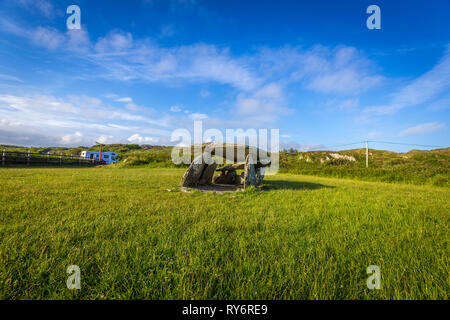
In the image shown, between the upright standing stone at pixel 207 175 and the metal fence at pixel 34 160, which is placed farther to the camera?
the metal fence at pixel 34 160

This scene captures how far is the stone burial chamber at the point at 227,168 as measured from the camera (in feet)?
22.5

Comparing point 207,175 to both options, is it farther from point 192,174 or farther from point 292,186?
point 292,186

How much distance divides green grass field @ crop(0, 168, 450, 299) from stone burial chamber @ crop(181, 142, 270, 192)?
3.28 m

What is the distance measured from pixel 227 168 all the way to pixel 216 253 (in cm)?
639

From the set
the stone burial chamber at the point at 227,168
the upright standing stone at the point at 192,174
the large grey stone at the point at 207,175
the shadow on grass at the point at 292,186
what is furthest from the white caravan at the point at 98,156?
the shadow on grass at the point at 292,186

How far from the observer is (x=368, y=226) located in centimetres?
305

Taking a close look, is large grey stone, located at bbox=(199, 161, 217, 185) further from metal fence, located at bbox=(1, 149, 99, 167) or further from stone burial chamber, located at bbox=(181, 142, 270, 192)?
metal fence, located at bbox=(1, 149, 99, 167)

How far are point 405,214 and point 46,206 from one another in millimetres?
7463

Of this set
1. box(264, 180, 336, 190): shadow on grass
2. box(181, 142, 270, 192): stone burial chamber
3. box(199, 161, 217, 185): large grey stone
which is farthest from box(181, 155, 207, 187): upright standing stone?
box(264, 180, 336, 190): shadow on grass

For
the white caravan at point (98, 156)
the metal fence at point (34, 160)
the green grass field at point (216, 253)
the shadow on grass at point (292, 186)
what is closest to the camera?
the green grass field at point (216, 253)

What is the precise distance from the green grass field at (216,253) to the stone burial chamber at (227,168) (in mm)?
3275

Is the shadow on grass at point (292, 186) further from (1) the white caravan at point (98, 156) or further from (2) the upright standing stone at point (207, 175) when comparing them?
(1) the white caravan at point (98, 156)

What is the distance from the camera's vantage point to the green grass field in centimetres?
146
